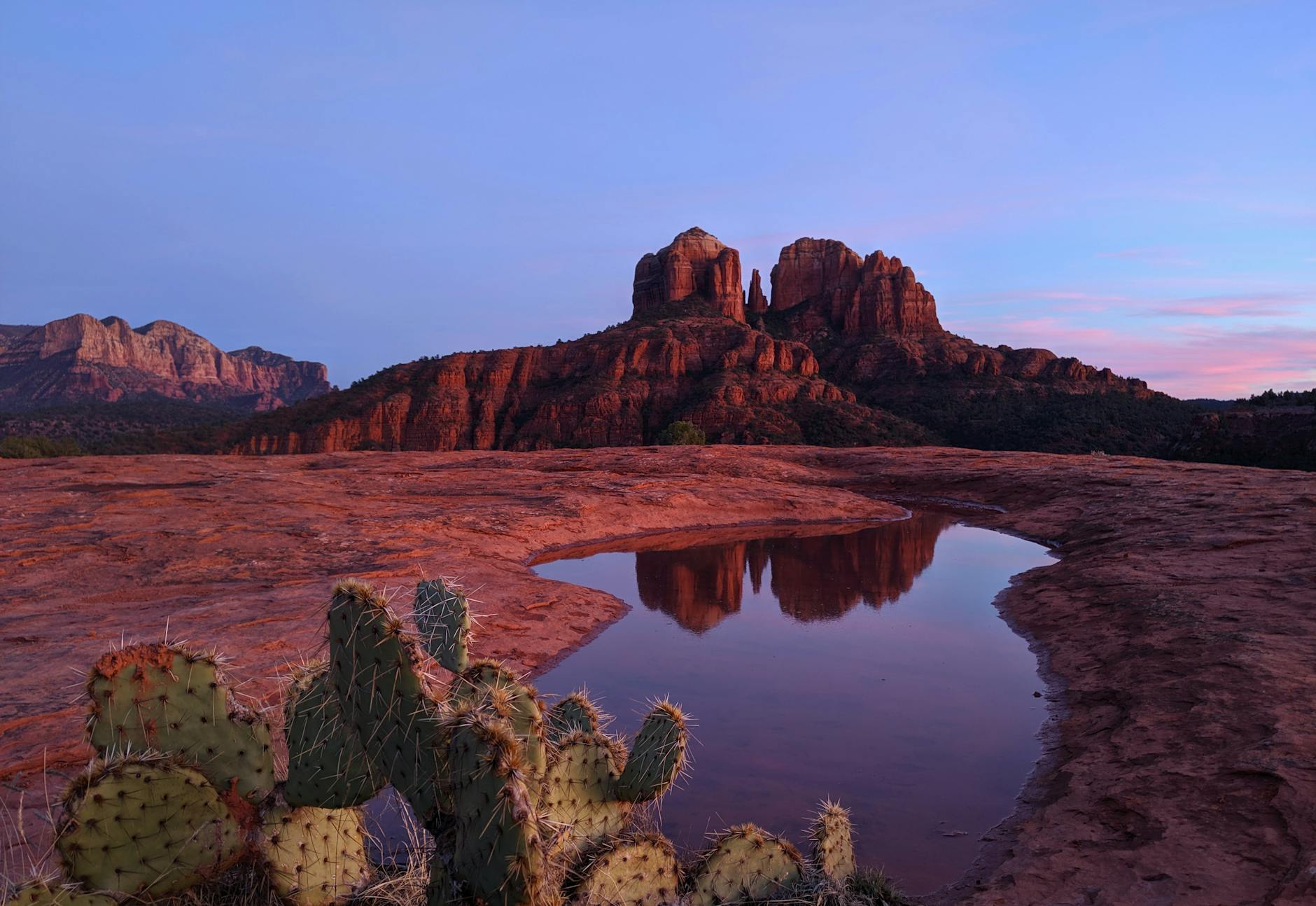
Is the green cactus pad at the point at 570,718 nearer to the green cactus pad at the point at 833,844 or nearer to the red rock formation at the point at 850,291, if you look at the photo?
the green cactus pad at the point at 833,844

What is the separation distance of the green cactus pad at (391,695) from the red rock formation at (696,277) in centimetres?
8460

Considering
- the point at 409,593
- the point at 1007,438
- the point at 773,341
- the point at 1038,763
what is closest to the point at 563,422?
the point at 773,341

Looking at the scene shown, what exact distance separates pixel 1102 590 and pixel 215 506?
16388 millimetres

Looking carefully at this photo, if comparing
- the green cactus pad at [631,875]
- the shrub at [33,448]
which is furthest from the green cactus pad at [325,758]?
the shrub at [33,448]

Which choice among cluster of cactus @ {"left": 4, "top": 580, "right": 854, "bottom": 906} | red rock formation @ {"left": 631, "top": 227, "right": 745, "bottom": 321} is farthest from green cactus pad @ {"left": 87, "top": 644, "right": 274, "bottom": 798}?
red rock formation @ {"left": 631, "top": 227, "right": 745, "bottom": 321}

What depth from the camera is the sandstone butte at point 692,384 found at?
5778 cm

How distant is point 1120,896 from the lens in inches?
159

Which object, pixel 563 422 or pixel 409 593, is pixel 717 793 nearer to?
pixel 409 593

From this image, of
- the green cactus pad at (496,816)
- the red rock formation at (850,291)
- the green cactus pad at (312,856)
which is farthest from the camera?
the red rock formation at (850,291)

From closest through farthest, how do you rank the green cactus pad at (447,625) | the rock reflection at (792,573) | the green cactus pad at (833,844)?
the green cactus pad at (447,625)
the green cactus pad at (833,844)
the rock reflection at (792,573)

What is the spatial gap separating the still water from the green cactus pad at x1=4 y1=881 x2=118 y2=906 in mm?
3467

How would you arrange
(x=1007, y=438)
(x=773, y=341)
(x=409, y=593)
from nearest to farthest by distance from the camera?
(x=409, y=593)
(x=1007, y=438)
(x=773, y=341)

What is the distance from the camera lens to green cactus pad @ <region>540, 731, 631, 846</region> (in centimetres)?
368

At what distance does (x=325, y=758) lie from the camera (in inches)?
119
